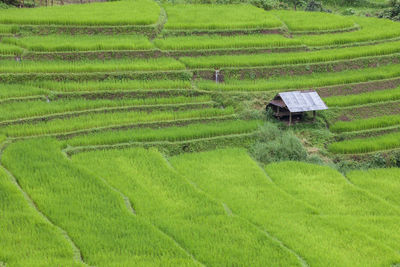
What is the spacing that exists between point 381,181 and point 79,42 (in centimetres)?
998

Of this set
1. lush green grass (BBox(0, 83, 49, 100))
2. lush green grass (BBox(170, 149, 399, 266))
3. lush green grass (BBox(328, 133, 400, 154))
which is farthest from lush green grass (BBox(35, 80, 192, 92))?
lush green grass (BBox(328, 133, 400, 154))

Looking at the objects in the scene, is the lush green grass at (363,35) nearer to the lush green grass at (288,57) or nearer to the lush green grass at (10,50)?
the lush green grass at (288,57)

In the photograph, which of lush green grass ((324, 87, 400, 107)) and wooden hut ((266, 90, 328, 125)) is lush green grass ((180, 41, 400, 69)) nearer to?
lush green grass ((324, 87, 400, 107))

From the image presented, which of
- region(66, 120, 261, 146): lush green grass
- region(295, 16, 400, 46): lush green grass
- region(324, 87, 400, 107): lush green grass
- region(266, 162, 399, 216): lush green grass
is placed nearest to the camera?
region(266, 162, 399, 216): lush green grass

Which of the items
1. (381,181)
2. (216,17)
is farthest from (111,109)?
(216,17)

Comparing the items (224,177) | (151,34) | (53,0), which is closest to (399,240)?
(224,177)

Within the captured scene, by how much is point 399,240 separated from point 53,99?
9.66 meters

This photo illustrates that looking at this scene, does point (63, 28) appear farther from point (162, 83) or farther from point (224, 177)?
point (224, 177)

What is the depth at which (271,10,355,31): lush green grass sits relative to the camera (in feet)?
75.7

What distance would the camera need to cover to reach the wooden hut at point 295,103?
55.8ft

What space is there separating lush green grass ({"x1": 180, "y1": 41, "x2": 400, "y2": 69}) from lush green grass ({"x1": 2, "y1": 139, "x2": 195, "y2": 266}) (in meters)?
6.32

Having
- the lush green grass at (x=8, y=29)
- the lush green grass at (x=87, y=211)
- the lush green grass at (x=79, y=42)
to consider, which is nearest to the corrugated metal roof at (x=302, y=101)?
the lush green grass at (x=79, y=42)

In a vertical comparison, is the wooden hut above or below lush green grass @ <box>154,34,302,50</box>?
below

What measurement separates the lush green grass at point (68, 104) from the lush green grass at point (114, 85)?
50cm
